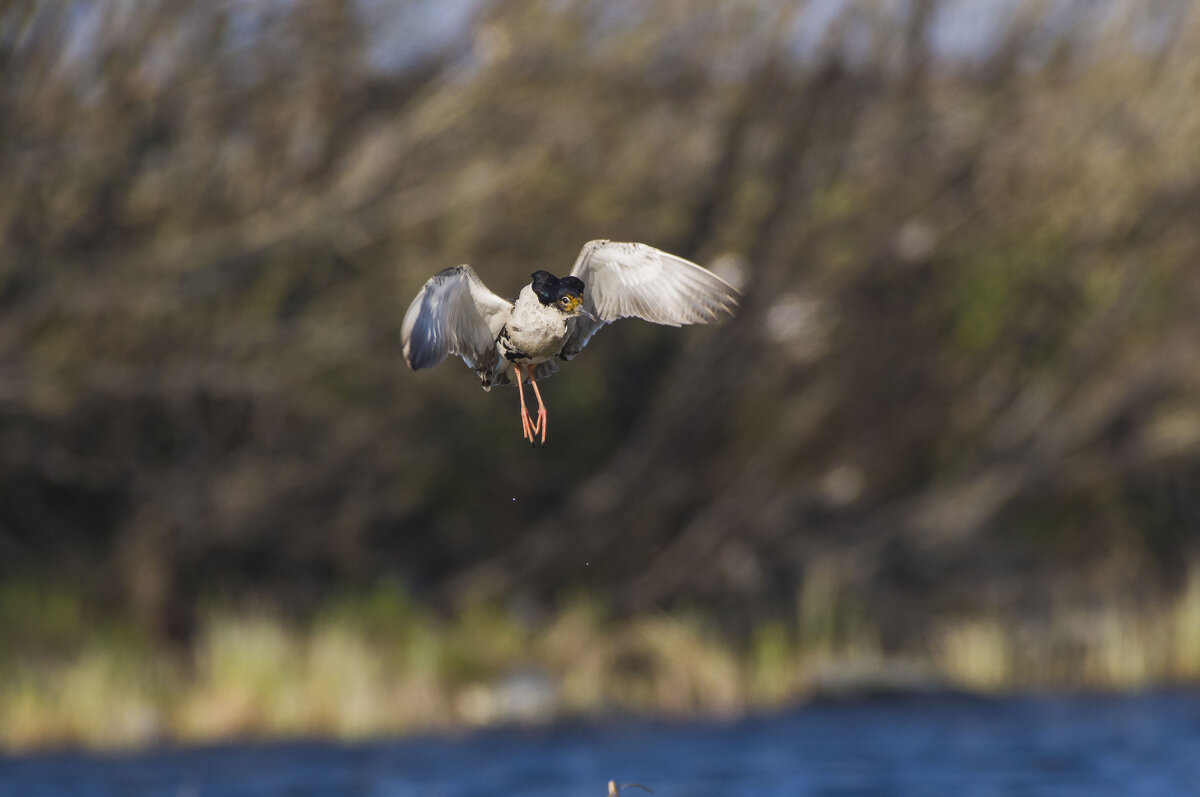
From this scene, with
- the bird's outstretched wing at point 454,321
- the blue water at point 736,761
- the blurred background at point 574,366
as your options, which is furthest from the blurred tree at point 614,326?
the bird's outstretched wing at point 454,321

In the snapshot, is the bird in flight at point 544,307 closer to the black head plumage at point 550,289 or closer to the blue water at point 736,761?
the black head plumage at point 550,289

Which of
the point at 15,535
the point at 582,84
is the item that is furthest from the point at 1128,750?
the point at 15,535

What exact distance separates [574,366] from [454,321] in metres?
11.5

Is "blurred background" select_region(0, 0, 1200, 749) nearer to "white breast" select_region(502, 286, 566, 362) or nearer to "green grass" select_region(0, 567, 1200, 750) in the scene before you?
"green grass" select_region(0, 567, 1200, 750)

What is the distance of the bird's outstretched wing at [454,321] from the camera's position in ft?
15.5

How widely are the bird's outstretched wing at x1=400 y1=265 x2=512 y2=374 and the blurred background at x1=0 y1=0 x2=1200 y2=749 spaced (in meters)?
7.21

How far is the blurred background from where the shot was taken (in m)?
12.4

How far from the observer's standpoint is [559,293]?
4.48m

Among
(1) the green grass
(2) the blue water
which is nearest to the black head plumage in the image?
(2) the blue water

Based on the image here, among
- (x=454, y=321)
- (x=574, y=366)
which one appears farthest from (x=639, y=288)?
(x=574, y=366)

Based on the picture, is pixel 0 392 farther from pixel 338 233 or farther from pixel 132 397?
pixel 338 233

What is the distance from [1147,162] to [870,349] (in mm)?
2694

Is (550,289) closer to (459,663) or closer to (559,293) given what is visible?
(559,293)

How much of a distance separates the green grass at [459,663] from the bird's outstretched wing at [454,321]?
8757mm
